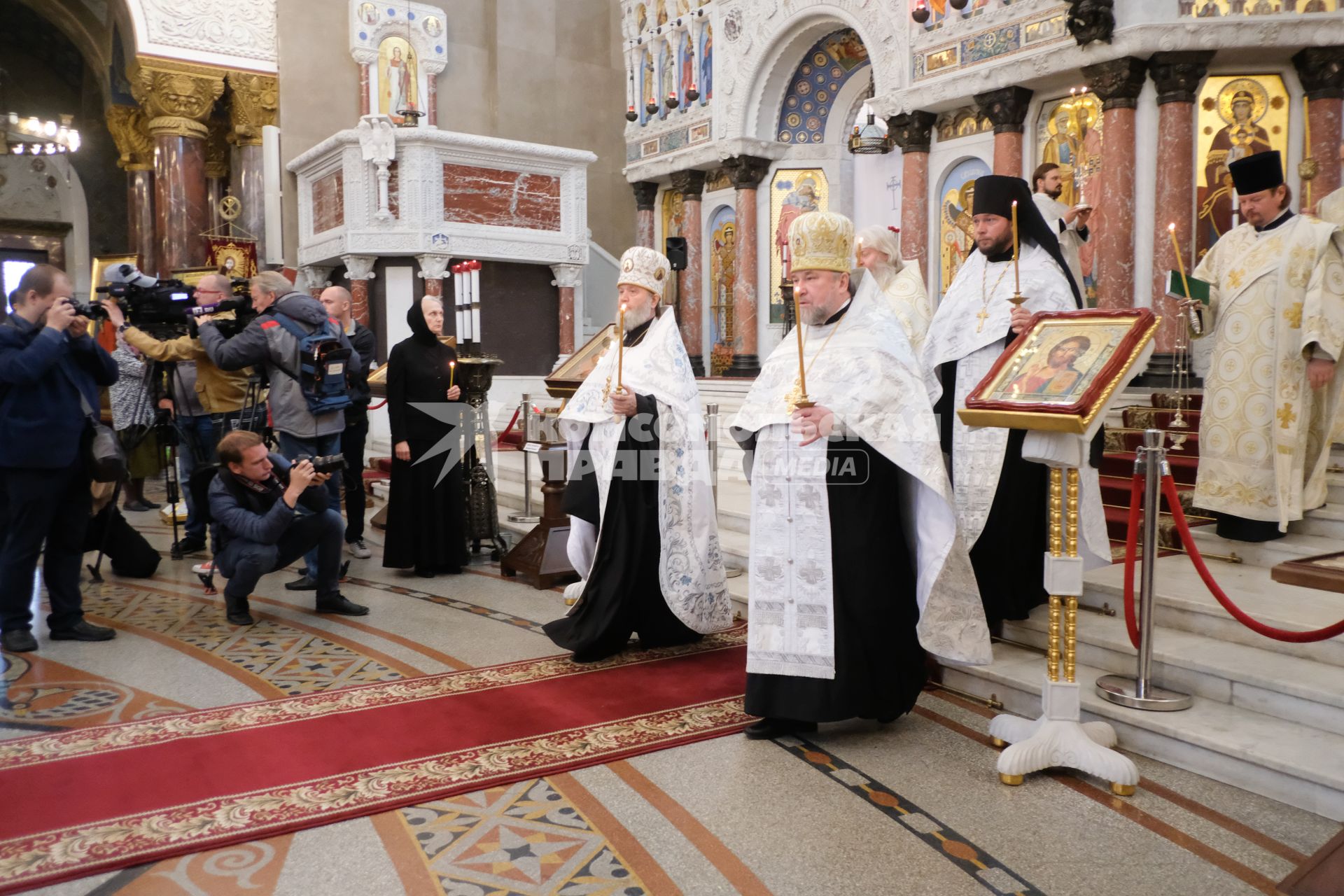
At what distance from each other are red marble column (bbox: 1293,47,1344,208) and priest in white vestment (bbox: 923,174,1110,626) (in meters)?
5.07

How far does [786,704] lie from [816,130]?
1108cm

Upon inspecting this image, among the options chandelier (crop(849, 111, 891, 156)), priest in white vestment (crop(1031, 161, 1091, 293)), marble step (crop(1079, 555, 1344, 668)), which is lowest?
marble step (crop(1079, 555, 1344, 668))

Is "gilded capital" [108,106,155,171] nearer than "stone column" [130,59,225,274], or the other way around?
"stone column" [130,59,225,274]

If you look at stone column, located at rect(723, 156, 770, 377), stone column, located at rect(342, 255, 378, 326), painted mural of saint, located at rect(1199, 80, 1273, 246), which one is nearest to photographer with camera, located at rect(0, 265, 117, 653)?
stone column, located at rect(342, 255, 378, 326)

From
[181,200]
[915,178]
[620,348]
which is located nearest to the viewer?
[620,348]

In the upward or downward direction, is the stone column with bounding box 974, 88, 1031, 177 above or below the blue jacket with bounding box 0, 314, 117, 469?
above

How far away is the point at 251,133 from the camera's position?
43.7ft

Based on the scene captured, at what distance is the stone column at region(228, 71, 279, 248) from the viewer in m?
13.2

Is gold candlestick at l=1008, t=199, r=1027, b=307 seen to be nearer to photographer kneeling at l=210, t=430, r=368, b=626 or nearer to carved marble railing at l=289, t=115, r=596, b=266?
photographer kneeling at l=210, t=430, r=368, b=626

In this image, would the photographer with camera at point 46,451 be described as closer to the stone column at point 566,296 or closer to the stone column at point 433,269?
the stone column at point 433,269

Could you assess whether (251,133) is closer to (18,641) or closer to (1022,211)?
(18,641)

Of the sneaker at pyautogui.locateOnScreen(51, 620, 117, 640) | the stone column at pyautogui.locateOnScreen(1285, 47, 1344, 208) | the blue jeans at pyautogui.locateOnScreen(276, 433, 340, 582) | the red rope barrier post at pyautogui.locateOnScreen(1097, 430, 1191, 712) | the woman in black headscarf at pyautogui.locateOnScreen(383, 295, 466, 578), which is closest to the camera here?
the red rope barrier post at pyautogui.locateOnScreen(1097, 430, 1191, 712)

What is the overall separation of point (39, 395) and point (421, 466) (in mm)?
2091

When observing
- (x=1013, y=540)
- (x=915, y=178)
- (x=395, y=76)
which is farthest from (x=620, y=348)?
(x=395, y=76)
